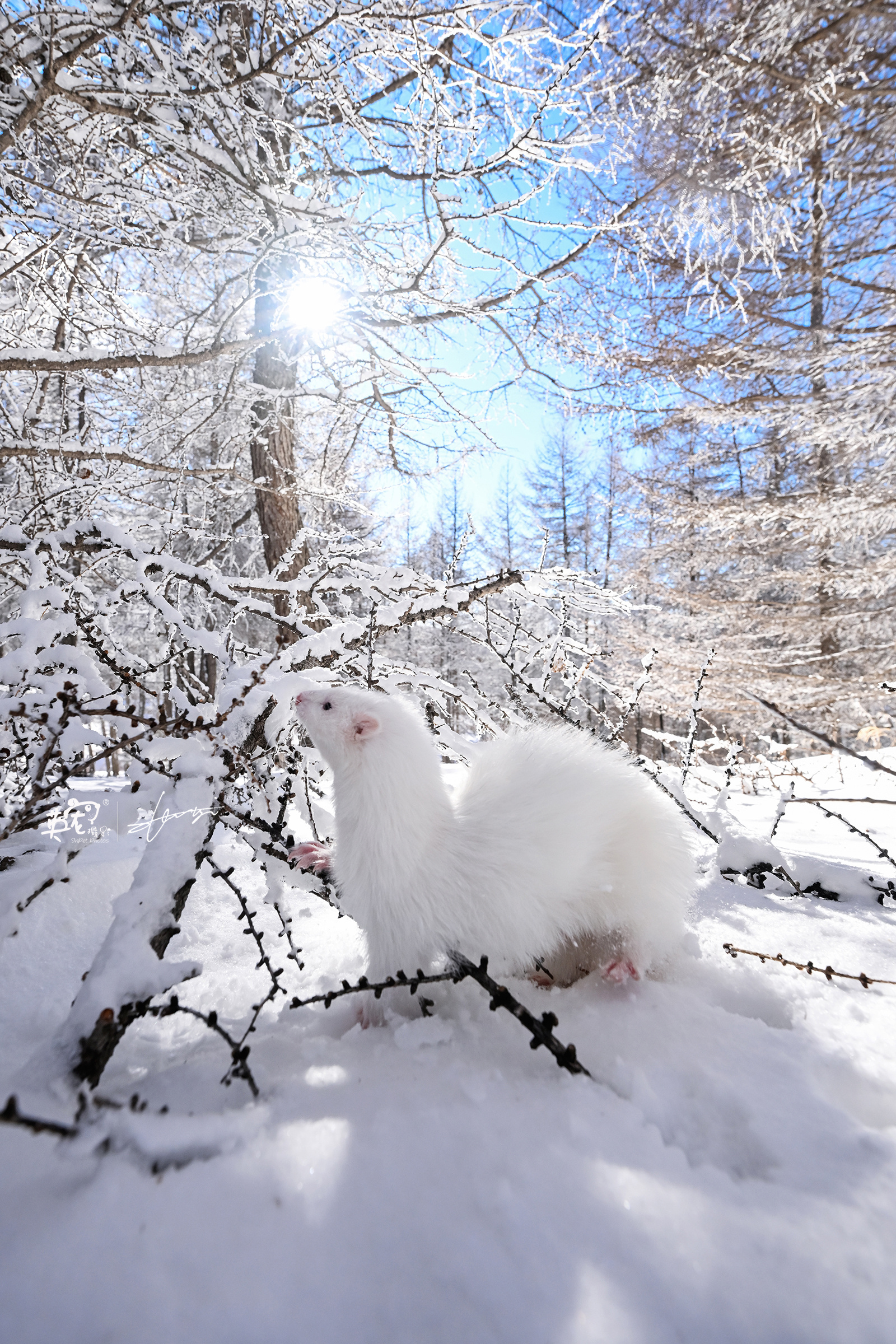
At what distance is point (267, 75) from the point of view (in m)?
2.70

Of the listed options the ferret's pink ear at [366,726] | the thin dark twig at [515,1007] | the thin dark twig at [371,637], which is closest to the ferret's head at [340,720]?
the ferret's pink ear at [366,726]

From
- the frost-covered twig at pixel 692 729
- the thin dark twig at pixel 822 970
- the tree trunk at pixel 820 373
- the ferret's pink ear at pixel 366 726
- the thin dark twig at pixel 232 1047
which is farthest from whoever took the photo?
the tree trunk at pixel 820 373

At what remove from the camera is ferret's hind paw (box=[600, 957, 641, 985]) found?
1486 millimetres

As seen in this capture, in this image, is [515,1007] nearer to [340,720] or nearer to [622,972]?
[622,972]

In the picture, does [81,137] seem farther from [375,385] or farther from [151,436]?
[375,385]

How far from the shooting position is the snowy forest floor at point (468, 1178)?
658 mm

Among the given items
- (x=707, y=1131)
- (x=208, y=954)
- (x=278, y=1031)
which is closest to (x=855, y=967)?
(x=707, y=1131)

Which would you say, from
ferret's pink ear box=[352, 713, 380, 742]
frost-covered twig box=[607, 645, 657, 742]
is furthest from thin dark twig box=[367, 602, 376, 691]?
frost-covered twig box=[607, 645, 657, 742]

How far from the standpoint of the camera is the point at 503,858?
1.49 metres

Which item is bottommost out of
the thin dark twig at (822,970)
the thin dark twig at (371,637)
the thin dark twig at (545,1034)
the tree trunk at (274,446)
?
the thin dark twig at (822,970)

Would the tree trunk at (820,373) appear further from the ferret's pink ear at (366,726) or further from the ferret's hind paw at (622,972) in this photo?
the ferret's hind paw at (622,972)

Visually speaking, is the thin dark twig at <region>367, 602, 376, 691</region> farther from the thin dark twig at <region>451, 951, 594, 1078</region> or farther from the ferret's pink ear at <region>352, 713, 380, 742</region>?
the thin dark twig at <region>451, 951, 594, 1078</region>

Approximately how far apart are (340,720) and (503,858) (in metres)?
0.63

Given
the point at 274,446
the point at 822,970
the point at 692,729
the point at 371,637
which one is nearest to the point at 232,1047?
the point at 371,637
